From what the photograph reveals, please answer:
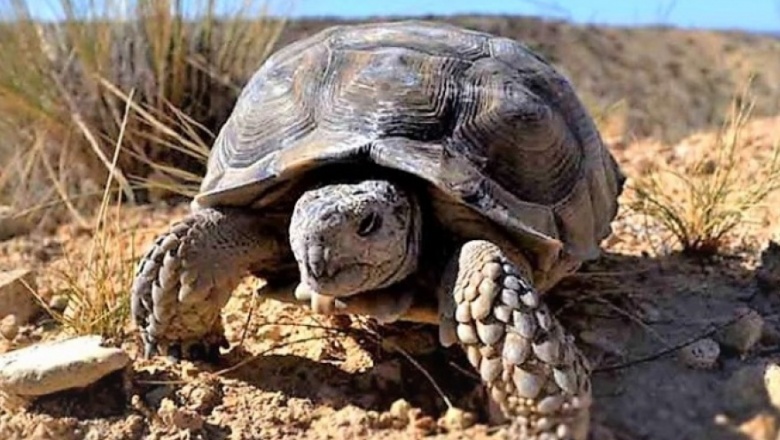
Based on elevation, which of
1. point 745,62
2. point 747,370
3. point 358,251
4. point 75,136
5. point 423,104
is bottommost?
point 745,62

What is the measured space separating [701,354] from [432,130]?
0.86 meters

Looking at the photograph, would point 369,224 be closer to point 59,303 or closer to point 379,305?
point 379,305

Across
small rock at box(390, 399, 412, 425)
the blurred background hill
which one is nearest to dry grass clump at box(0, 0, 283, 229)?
the blurred background hill

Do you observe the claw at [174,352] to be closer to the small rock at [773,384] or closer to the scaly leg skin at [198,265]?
the scaly leg skin at [198,265]

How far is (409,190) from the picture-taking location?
254 centimetres

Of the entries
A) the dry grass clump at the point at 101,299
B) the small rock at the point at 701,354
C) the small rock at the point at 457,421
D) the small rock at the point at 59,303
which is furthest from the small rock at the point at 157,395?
the small rock at the point at 701,354

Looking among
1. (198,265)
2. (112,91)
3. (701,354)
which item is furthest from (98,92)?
(701,354)

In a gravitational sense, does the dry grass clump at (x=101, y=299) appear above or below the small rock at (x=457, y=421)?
below

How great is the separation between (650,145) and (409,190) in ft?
10.5

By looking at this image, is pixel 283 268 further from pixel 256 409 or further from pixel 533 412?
pixel 533 412

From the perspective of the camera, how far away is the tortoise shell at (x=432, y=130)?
2.51 m

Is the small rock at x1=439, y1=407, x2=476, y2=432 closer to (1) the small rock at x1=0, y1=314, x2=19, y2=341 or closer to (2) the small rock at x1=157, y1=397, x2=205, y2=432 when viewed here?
(2) the small rock at x1=157, y1=397, x2=205, y2=432

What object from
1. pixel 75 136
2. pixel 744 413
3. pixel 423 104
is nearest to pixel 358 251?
pixel 423 104

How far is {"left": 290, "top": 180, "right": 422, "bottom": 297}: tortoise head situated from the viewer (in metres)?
2.30
